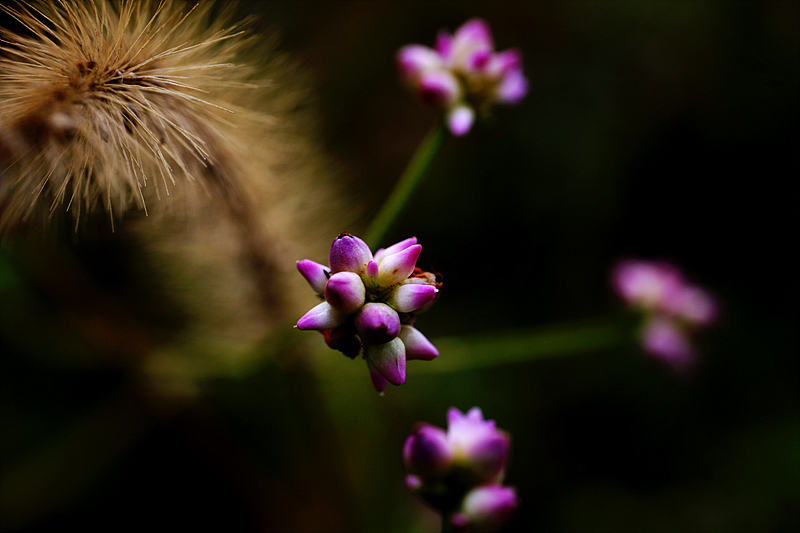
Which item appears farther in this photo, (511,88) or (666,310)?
(666,310)

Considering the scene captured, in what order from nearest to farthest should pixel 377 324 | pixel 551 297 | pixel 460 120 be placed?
pixel 377 324 → pixel 460 120 → pixel 551 297

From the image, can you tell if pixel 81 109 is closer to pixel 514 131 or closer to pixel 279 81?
pixel 279 81

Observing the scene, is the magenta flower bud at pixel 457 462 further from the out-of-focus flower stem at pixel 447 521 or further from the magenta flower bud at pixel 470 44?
the magenta flower bud at pixel 470 44

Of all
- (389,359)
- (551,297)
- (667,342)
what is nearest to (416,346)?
(389,359)

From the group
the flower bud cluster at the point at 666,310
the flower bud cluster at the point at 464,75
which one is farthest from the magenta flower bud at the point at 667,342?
the flower bud cluster at the point at 464,75

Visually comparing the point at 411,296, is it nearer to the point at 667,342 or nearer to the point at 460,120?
the point at 460,120

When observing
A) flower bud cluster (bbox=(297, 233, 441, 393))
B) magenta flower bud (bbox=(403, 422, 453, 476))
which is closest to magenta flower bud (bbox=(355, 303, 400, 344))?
flower bud cluster (bbox=(297, 233, 441, 393))

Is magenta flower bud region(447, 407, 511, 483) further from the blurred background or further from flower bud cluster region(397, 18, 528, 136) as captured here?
the blurred background
